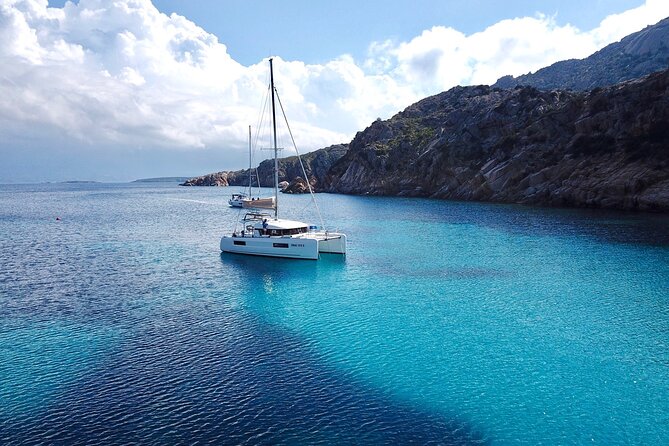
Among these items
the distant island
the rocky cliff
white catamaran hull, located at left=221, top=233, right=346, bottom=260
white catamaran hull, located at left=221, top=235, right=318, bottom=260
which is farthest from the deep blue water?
the rocky cliff

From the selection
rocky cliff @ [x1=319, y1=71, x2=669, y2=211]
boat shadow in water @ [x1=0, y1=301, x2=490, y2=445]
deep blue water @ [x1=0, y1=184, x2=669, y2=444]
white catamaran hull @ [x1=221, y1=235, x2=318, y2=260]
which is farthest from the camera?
rocky cliff @ [x1=319, y1=71, x2=669, y2=211]

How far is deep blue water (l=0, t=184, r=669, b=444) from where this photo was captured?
61.9ft

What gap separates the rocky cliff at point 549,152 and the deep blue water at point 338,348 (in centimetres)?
4912

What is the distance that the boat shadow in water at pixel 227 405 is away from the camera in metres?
17.9

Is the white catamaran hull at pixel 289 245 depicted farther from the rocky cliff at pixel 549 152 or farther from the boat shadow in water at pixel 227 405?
the rocky cliff at pixel 549 152

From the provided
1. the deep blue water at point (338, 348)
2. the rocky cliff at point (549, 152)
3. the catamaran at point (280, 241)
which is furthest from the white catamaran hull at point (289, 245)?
the rocky cliff at point (549, 152)

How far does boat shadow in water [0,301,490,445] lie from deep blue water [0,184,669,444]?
0.09 m

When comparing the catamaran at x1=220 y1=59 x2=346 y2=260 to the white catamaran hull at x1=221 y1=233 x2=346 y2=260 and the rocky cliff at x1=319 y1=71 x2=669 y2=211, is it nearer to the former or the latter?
the white catamaran hull at x1=221 y1=233 x2=346 y2=260

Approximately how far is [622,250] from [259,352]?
4918cm

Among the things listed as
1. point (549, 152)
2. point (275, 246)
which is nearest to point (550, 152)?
point (549, 152)

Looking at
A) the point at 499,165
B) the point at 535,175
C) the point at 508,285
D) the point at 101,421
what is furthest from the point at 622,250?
the point at 499,165

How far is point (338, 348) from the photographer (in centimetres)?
2706

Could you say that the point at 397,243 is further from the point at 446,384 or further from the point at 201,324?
the point at 446,384

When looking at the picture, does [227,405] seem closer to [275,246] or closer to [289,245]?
[289,245]
